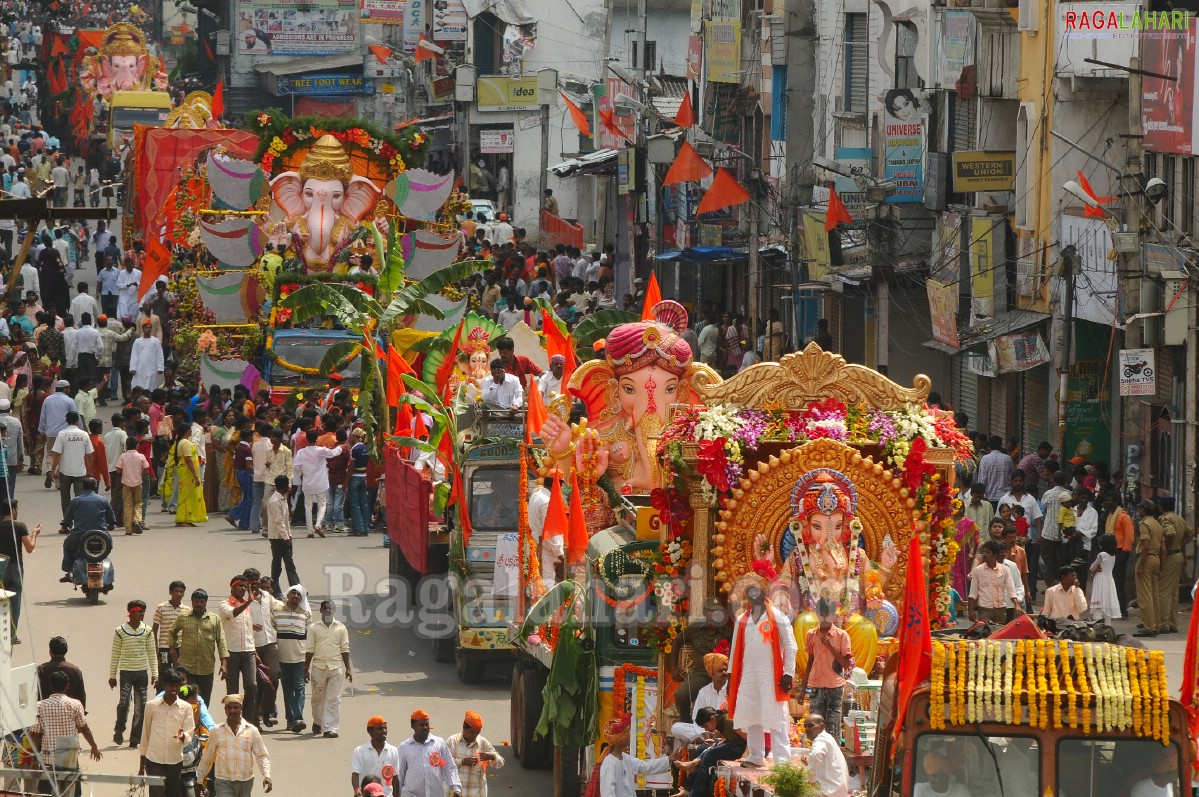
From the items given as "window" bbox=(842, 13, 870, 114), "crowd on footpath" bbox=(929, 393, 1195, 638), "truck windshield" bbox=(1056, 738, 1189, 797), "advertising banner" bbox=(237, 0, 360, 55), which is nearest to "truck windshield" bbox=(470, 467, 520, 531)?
"crowd on footpath" bbox=(929, 393, 1195, 638)

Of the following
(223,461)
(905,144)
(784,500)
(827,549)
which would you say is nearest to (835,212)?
(905,144)

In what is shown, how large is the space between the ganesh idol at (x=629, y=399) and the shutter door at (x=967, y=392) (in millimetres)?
14266

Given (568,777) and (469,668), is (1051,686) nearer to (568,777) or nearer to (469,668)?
(568,777)

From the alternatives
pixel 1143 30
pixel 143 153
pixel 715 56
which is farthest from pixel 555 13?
pixel 1143 30

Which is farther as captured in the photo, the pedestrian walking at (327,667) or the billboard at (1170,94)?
the billboard at (1170,94)

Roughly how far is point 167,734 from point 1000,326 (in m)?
16.2

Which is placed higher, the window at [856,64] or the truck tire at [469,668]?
the window at [856,64]

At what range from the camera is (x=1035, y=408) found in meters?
28.0

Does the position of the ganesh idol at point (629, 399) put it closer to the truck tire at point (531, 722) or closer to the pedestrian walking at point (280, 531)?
the truck tire at point (531, 722)

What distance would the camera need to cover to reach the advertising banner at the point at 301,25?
215 feet

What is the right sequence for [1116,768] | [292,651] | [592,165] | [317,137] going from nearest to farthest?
1. [1116,768]
2. [292,651]
3. [317,137]
4. [592,165]

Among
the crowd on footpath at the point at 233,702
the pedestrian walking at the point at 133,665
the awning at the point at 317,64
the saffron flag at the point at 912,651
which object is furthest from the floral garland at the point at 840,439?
the awning at the point at 317,64

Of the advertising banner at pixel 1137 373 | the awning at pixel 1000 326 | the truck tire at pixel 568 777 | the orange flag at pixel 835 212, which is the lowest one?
the truck tire at pixel 568 777

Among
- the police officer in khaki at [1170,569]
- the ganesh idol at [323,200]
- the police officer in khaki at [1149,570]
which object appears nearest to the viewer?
the police officer in khaki at [1149,570]
